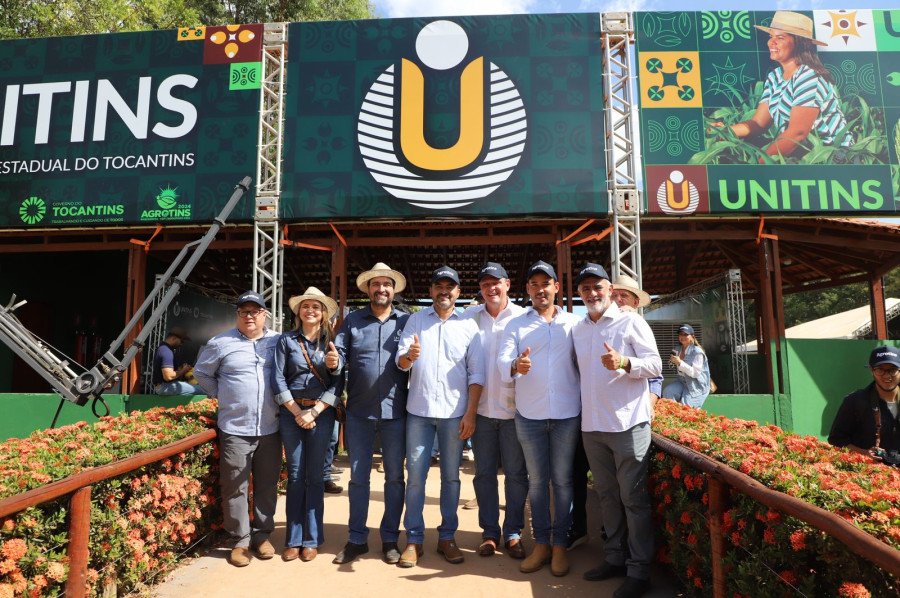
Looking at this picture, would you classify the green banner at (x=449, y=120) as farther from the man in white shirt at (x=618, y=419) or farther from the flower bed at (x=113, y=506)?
the man in white shirt at (x=618, y=419)

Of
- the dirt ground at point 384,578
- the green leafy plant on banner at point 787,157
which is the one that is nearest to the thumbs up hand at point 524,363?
the dirt ground at point 384,578

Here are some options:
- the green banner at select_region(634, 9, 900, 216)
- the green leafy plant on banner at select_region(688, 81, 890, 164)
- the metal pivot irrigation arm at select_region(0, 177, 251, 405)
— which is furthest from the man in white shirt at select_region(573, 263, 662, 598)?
the green leafy plant on banner at select_region(688, 81, 890, 164)

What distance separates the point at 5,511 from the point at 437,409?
7.62 ft

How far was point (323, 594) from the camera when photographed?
11.5 feet

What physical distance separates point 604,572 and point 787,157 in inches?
327

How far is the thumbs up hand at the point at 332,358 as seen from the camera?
4.01m

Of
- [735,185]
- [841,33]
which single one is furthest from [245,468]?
[841,33]

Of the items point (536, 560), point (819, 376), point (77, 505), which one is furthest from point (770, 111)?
point (77, 505)

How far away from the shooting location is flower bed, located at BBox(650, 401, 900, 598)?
212 cm

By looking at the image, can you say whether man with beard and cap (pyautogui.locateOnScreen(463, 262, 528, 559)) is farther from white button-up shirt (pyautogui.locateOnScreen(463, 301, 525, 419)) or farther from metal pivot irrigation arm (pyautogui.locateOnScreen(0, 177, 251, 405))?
metal pivot irrigation arm (pyautogui.locateOnScreen(0, 177, 251, 405))

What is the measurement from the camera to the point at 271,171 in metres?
9.79

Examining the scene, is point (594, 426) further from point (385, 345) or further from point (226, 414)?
point (226, 414)

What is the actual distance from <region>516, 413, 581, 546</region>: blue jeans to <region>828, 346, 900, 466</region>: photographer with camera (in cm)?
171

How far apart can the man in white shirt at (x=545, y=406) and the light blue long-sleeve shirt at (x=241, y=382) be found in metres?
1.65
